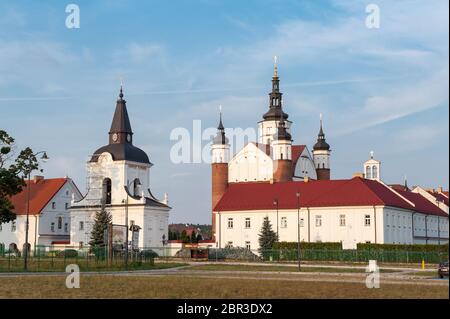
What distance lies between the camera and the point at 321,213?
80312 mm

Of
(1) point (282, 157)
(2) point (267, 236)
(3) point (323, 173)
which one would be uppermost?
(1) point (282, 157)

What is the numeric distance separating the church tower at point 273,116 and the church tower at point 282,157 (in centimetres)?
1126

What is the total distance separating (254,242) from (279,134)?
21.2 metres

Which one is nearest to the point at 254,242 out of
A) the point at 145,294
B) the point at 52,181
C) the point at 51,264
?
the point at 52,181

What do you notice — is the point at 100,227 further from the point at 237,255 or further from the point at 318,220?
the point at 318,220

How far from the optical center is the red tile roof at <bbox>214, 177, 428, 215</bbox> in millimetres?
79062

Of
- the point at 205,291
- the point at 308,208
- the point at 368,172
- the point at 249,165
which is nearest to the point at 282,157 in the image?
the point at 249,165

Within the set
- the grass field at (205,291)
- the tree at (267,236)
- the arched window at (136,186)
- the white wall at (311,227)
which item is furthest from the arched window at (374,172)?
the grass field at (205,291)

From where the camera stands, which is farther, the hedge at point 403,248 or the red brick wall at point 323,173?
the red brick wall at point 323,173

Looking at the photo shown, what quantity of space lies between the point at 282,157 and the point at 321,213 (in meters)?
19.1

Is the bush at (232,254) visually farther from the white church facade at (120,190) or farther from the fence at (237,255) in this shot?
the white church facade at (120,190)

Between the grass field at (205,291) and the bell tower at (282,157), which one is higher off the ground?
the bell tower at (282,157)

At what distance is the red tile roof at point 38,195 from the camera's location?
91850mm

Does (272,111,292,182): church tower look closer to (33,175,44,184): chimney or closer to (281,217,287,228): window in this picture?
(281,217,287,228): window
